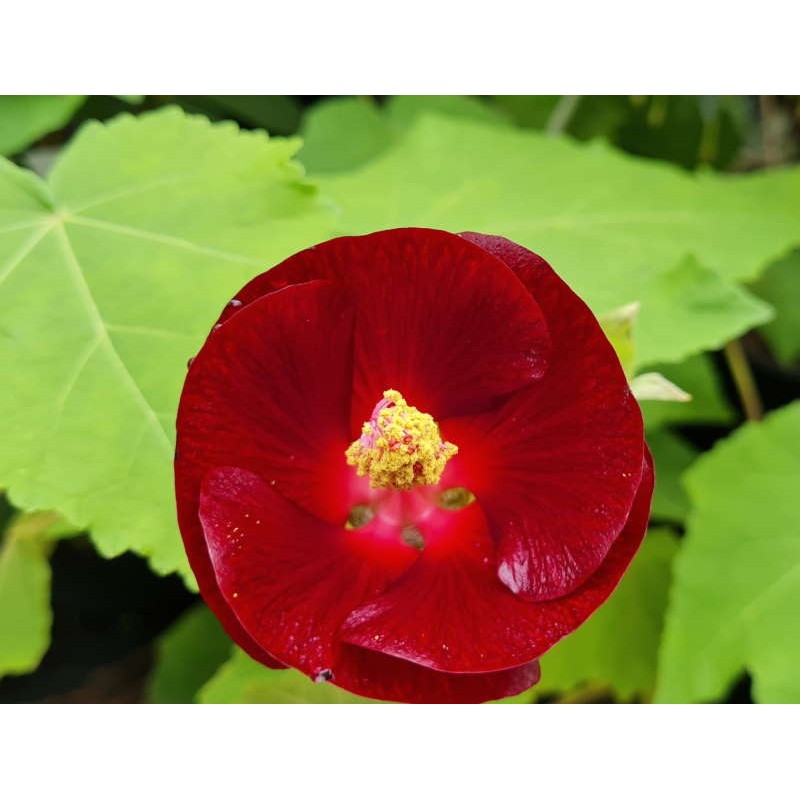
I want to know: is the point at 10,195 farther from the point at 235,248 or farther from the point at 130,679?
the point at 130,679

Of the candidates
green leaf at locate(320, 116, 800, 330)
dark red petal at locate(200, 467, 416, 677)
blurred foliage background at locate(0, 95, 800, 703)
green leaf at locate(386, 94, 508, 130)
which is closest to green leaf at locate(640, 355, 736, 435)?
blurred foliage background at locate(0, 95, 800, 703)

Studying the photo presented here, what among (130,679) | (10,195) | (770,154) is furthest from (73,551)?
(770,154)

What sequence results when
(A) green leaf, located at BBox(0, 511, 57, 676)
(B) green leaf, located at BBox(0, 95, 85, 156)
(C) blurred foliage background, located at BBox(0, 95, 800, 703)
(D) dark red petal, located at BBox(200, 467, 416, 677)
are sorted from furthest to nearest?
(A) green leaf, located at BBox(0, 511, 57, 676) < (B) green leaf, located at BBox(0, 95, 85, 156) < (C) blurred foliage background, located at BBox(0, 95, 800, 703) < (D) dark red petal, located at BBox(200, 467, 416, 677)

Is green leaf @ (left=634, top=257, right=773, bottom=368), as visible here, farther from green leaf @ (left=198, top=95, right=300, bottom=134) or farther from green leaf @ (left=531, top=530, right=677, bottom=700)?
green leaf @ (left=198, top=95, right=300, bottom=134)

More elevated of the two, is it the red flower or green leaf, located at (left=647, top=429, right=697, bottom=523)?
the red flower

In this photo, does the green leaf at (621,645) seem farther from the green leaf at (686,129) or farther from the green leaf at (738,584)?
the green leaf at (686,129)

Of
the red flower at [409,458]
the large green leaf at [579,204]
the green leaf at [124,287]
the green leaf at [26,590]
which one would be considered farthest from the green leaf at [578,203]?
the green leaf at [26,590]

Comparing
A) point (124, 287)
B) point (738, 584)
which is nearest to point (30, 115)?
point (124, 287)
